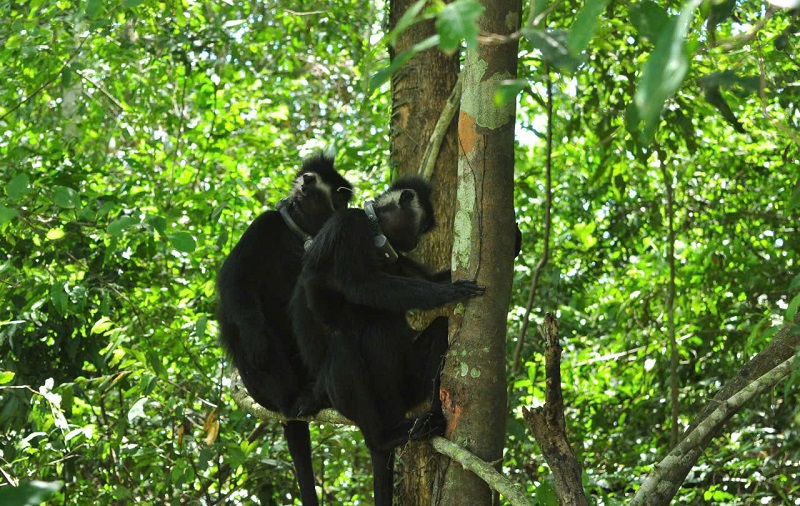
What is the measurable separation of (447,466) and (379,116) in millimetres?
4028

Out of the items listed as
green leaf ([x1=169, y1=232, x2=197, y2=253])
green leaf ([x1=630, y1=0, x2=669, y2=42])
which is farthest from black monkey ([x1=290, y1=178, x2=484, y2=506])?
green leaf ([x1=630, y1=0, x2=669, y2=42])

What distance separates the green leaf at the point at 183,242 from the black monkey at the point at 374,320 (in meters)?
0.55

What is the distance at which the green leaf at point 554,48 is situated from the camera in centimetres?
138

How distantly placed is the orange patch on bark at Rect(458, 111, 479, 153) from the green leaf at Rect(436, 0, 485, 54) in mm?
1701

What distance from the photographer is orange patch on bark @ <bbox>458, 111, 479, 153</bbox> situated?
2906 millimetres

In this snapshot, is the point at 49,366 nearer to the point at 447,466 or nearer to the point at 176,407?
the point at 176,407

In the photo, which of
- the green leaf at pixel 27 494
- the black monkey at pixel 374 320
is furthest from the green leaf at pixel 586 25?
the black monkey at pixel 374 320

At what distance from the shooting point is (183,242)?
4.29 meters

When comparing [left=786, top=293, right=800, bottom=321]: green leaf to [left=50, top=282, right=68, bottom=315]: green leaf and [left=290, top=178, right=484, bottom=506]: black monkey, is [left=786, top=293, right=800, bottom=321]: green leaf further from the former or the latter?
[left=50, top=282, right=68, bottom=315]: green leaf

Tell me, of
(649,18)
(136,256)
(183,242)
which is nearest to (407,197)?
(183,242)

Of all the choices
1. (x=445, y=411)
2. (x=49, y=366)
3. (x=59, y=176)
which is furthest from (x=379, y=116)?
(x=445, y=411)

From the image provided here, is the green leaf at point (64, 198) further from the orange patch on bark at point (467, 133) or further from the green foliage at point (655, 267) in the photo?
the green foliage at point (655, 267)

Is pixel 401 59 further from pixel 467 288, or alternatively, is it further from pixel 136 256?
pixel 136 256

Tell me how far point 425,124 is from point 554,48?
119 inches
